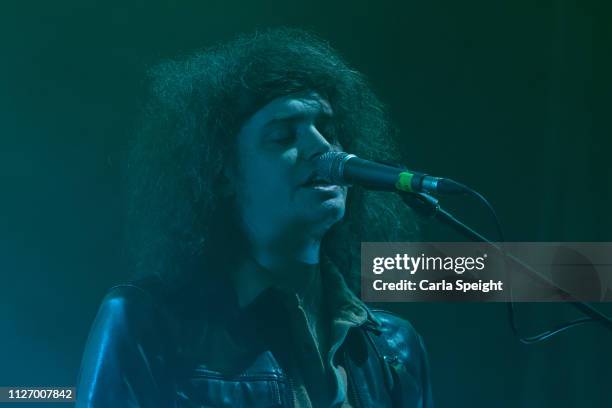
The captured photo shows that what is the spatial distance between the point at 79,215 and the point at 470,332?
1.20 metres

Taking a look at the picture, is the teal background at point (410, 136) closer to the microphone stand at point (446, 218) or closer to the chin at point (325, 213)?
the chin at point (325, 213)

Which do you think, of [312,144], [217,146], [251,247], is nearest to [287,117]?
[312,144]

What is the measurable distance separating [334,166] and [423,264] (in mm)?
641

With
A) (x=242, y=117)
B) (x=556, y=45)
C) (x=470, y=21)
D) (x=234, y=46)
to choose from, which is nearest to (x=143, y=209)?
(x=242, y=117)

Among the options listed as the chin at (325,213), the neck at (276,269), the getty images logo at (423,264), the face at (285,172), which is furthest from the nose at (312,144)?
the getty images logo at (423,264)

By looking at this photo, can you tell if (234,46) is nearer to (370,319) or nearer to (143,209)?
(143,209)

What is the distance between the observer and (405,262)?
2328mm

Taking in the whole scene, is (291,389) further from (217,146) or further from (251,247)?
(217,146)

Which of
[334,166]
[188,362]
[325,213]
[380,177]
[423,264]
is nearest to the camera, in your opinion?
[380,177]

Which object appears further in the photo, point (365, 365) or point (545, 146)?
point (545, 146)

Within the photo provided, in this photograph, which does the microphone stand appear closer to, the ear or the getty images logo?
the getty images logo

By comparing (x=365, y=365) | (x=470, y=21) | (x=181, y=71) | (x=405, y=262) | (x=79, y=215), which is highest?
(x=470, y=21)

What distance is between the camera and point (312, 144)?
2.14 metres

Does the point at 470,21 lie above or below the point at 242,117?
above
